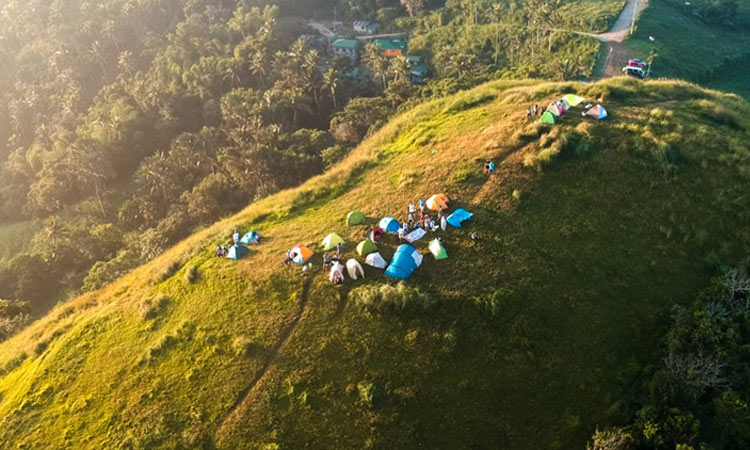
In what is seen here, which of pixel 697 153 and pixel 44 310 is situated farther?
pixel 44 310

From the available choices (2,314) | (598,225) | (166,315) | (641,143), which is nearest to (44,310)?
(2,314)

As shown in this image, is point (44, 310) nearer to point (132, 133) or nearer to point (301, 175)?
point (301, 175)

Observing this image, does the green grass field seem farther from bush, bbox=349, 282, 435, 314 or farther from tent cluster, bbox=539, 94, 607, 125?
bush, bbox=349, 282, 435, 314

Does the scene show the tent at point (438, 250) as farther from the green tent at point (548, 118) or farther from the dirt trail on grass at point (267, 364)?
the green tent at point (548, 118)

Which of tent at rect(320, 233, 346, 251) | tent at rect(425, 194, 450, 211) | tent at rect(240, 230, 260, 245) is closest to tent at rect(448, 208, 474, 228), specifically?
tent at rect(425, 194, 450, 211)

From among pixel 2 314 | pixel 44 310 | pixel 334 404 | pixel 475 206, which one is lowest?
pixel 44 310

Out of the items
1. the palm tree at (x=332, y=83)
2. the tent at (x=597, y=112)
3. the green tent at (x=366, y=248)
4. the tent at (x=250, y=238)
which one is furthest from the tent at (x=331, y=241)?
the palm tree at (x=332, y=83)
